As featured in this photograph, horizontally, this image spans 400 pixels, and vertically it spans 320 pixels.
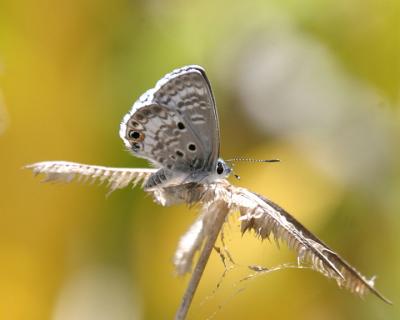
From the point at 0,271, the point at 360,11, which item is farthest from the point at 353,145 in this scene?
the point at 0,271

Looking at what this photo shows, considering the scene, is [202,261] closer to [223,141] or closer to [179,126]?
[179,126]

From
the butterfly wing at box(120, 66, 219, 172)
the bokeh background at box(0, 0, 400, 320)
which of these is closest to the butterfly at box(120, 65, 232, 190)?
the butterfly wing at box(120, 66, 219, 172)

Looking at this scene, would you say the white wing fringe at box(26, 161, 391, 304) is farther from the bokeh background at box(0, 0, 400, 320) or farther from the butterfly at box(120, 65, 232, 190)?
the bokeh background at box(0, 0, 400, 320)

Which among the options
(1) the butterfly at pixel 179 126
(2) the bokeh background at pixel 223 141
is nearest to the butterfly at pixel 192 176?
(1) the butterfly at pixel 179 126

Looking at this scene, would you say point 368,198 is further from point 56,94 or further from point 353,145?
point 56,94

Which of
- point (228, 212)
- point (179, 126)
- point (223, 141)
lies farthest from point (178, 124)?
point (223, 141)

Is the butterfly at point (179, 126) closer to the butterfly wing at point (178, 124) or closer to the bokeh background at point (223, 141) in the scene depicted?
the butterfly wing at point (178, 124)
